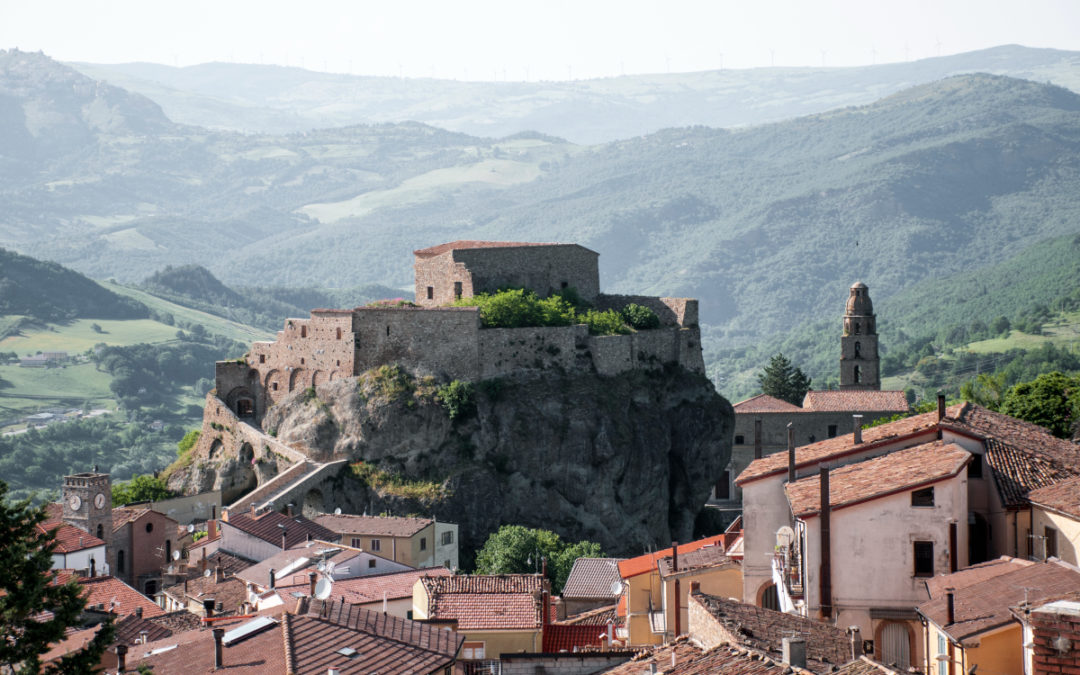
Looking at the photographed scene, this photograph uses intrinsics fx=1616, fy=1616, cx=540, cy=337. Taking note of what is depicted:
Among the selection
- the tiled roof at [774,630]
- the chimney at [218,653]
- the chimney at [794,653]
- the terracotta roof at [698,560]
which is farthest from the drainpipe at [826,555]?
the chimney at [218,653]

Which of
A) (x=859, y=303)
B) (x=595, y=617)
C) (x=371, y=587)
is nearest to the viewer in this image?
(x=595, y=617)

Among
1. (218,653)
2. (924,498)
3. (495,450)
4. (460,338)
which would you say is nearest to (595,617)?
(218,653)

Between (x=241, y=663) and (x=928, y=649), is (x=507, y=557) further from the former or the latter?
(x=928, y=649)

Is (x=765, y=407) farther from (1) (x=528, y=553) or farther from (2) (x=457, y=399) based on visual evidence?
(1) (x=528, y=553)

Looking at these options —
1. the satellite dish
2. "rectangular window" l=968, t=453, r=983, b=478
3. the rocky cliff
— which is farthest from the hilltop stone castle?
"rectangular window" l=968, t=453, r=983, b=478

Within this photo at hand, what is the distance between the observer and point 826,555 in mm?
34375

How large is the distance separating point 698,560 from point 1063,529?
1433cm

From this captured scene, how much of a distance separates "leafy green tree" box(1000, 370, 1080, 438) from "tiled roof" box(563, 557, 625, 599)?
56.4 ft

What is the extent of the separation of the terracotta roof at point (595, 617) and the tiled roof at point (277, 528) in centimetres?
2110

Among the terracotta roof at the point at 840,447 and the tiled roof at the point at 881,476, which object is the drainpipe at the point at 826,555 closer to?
the tiled roof at the point at 881,476

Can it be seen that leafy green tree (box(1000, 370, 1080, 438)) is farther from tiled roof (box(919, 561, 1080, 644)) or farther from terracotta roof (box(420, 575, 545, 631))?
tiled roof (box(919, 561, 1080, 644))

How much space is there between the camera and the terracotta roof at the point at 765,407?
11901 centimetres

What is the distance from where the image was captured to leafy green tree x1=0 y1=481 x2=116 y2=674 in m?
26.3

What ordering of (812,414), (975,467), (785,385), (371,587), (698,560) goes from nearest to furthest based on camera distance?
(975,467) < (698,560) < (371,587) < (812,414) < (785,385)
